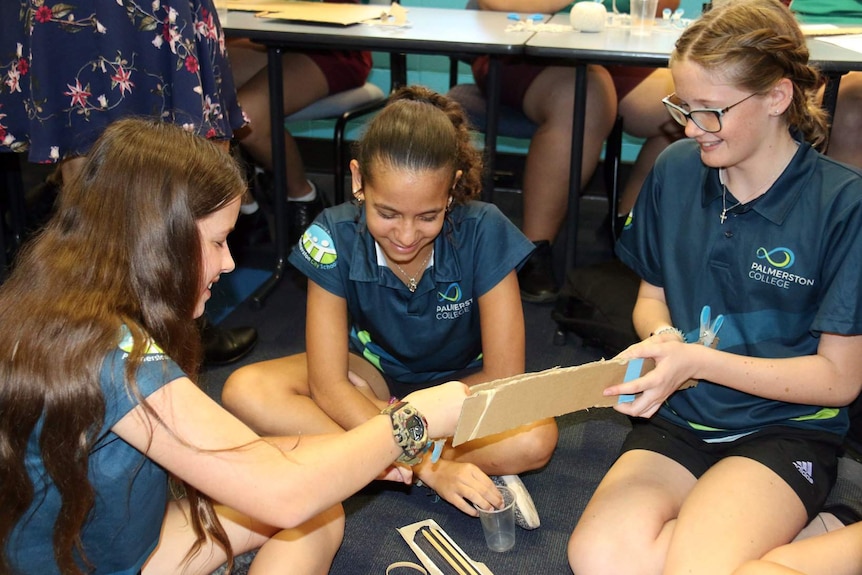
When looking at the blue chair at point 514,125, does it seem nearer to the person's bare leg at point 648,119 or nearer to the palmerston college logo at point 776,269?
the person's bare leg at point 648,119

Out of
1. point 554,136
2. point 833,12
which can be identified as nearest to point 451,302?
point 554,136

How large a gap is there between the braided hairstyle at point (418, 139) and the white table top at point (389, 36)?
76cm

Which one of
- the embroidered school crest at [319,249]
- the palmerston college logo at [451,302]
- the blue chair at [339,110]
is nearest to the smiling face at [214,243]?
the embroidered school crest at [319,249]

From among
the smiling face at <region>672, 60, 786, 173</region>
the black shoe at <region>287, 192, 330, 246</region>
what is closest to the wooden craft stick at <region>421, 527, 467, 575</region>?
the smiling face at <region>672, 60, 786, 173</region>

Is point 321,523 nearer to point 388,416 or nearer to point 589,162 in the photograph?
point 388,416

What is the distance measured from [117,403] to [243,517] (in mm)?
496

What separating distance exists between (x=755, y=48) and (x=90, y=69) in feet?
4.42

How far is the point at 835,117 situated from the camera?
2605 millimetres

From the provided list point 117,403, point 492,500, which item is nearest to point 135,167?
point 117,403

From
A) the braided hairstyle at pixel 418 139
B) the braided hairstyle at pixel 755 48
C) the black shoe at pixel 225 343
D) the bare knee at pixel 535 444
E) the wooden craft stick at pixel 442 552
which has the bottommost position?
the black shoe at pixel 225 343

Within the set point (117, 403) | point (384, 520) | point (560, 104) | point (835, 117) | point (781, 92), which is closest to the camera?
point (117, 403)

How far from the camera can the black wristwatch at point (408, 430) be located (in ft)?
4.18

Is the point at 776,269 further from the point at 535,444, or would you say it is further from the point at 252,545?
the point at 252,545

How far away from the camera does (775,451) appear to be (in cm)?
152
